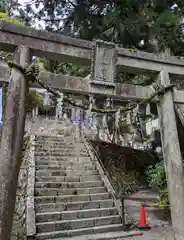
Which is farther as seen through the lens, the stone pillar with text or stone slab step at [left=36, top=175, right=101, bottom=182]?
stone slab step at [left=36, top=175, right=101, bottom=182]

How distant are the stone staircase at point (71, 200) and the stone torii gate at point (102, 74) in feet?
9.80

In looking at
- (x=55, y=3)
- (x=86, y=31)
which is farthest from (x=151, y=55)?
(x=55, y=3)

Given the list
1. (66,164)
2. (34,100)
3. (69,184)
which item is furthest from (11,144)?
(34,100)

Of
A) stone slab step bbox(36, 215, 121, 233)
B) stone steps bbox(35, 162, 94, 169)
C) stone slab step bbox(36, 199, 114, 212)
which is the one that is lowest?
stone slab step bbox(36, 215, 121, 233)

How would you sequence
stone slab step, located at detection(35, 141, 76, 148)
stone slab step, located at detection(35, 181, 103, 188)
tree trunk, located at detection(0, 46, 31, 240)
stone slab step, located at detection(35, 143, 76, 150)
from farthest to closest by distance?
stone slab step, located at detection(35, 141, 76, 148), stone slab step, located at detection(35, 143, 76, 150), stone slab step, located at detection(35, 181, 103, 188), tree trunk, located at detection(0, 46, 31, 240)

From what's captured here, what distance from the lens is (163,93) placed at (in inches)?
182

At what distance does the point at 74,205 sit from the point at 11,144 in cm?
419

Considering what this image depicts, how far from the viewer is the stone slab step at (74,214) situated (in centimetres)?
614

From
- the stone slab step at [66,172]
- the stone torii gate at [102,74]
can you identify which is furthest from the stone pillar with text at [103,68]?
the stone slab step at [66,172]

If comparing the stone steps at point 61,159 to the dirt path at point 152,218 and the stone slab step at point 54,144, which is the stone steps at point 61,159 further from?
the dirt path at point 152,218

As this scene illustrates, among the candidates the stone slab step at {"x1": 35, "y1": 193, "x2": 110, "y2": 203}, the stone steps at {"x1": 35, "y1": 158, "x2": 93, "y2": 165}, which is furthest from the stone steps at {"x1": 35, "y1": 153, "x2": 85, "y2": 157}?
the stone slab step at {"x1": 35, "y1": 193, "x2": 110, "y2": 203}

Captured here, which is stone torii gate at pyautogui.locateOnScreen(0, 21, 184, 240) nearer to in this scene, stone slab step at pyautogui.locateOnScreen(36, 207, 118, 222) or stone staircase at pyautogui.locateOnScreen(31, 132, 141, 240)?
stone staircase at pyautogui.locateOnScreen(31, 132, 141, 240)

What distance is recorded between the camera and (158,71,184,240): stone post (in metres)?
3.97

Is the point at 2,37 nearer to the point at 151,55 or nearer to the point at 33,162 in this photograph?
the point at 151,55
